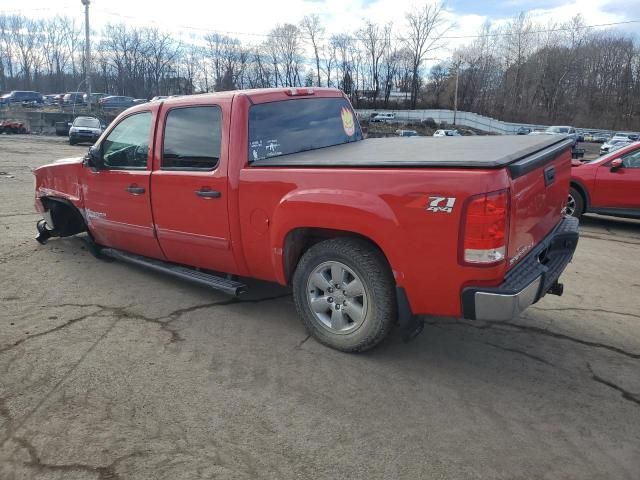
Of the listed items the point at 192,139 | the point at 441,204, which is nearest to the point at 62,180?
the point at 192,139

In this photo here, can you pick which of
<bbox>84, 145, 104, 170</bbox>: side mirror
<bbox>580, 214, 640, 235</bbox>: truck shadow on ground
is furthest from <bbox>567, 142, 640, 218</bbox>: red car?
<bbox>84, 145, 104, 170</bbox>: side mirror

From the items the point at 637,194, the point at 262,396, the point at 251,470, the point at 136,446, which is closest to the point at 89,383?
the point at 136,446

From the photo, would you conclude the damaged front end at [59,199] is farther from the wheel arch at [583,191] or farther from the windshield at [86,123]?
the windshield at [86,123]

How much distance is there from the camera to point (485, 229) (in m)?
2.78

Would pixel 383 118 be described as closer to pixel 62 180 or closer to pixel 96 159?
pixel 62 180

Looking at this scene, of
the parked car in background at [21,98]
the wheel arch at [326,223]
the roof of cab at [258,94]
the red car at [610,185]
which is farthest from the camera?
the parked car in background at [21,98]

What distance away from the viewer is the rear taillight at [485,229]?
2.75m

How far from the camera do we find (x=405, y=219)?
3.02m

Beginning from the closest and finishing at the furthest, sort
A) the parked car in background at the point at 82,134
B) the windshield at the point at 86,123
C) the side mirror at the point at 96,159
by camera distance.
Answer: the side mirror at the point at 96,159 → the parked car in background at the point at 82,134 → the windshield at the point at 86,123

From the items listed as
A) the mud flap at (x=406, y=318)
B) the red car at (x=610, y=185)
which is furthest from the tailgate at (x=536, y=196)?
the red car at (x=610, y=185)

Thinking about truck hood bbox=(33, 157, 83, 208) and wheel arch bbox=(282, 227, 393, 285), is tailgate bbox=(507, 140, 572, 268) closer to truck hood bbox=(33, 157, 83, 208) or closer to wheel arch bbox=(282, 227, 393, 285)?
wheel arch bbox=(282, 227, 393, 285)

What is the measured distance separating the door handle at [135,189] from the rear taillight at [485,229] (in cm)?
309

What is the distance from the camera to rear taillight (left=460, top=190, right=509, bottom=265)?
2.75m

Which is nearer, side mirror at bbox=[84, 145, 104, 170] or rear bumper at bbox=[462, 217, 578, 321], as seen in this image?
rear bumper at bbox=[462, 217, 578, 321]
